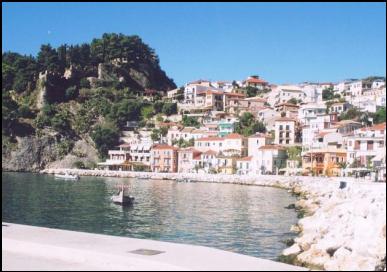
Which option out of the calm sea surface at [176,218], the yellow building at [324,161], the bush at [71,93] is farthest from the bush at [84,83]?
the calm sea surface at [176,218]

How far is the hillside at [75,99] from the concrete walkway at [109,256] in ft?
162

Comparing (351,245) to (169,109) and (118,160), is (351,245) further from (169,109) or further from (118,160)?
(169,109)

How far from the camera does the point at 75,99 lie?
67438 millimetres

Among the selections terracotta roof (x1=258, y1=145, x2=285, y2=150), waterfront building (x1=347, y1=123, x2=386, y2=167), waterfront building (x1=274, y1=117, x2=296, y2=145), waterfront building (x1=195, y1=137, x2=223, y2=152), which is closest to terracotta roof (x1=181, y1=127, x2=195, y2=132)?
waterfront building (x1=195, y1=137, x2=223, y2=152)

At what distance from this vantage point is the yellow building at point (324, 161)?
3578cm

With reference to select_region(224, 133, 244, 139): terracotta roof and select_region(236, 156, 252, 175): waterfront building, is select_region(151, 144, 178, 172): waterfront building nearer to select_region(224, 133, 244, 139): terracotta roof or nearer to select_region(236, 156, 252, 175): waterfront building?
select_region(224, 133, 244, 139): terracotta roof

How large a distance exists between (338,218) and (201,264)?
5.37 m

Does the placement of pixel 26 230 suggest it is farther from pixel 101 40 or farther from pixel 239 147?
pixel 101 40

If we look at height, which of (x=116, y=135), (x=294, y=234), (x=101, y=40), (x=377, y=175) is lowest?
(x=294, y=234)

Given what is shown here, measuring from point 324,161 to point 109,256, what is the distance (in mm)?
35461

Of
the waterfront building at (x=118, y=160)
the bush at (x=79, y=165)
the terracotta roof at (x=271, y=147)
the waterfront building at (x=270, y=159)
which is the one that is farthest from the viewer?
the bush at (x=79, y=165)

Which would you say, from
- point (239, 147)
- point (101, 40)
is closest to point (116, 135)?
point (239, 147)

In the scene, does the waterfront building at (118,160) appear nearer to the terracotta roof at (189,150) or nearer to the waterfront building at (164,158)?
the waterfront building at (164,158)

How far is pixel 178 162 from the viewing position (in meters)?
51.8
